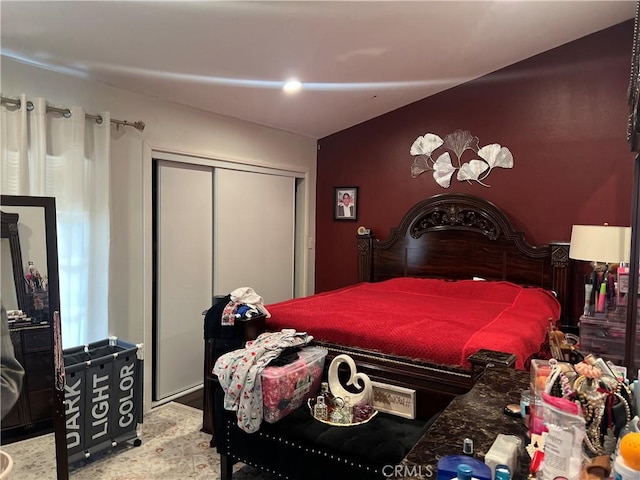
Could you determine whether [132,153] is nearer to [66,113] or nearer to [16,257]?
[66,113]

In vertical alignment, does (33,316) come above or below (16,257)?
Result: below

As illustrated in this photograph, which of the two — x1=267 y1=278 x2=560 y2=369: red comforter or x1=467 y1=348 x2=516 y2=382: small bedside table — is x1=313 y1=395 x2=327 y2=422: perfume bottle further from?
x1=467 y1=348 x2=516 y2=382: small bedside table

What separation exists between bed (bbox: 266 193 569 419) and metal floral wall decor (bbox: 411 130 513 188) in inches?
9.8

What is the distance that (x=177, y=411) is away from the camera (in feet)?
11.3

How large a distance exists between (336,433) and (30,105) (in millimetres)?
2427

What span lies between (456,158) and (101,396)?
3467mm

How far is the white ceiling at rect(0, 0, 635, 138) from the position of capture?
2395mm

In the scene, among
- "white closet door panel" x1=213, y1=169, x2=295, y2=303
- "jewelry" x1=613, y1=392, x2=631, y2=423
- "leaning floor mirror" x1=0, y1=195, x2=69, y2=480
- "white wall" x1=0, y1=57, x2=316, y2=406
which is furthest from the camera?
"white closet door panel" x1=213, y1=169, x2=295, y2=303

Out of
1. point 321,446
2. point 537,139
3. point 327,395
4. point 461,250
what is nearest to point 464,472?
point 321,446

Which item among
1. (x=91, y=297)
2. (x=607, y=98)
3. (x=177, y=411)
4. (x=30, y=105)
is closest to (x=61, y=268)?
(x=91, y=297)

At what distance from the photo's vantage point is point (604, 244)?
3.15m

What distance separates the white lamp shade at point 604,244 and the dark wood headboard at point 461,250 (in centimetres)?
49

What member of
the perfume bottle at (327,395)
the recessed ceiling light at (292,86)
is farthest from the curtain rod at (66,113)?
the perfume bottle at (327,395)

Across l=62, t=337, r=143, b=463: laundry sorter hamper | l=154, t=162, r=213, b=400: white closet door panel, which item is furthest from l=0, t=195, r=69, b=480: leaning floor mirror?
l=154, t=162, r=213, b=400: white closet door panel
